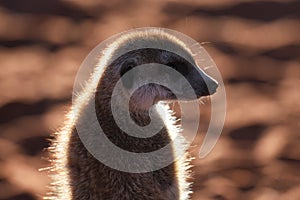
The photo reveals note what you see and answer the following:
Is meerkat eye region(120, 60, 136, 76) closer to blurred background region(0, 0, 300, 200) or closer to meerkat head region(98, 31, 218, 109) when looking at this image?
meerkat head region(98, 31, 218, 109)

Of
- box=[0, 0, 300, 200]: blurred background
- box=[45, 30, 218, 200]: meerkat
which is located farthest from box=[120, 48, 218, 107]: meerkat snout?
box=[0, 0, 300, 200]: blurred background

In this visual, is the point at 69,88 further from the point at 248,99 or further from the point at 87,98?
the point at 87,98

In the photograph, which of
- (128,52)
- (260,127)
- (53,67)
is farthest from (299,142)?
(128,52)

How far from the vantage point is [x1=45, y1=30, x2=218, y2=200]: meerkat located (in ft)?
9.20

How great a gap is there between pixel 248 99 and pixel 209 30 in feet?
2.83

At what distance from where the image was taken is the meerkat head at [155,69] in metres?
2.84

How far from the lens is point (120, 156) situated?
2820 millimetres

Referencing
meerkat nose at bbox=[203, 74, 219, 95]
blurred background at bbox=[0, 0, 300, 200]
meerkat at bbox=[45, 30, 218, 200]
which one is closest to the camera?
meerkat at bbox=[45, 30, 218, 200]

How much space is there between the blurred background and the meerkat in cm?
146

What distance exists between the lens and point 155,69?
2.92 meters

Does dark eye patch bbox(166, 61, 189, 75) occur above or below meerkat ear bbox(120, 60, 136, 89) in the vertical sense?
above

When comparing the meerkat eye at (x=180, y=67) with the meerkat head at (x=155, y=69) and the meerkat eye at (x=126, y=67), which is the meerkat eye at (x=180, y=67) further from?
the meerkat eye at (x=126, y=67)

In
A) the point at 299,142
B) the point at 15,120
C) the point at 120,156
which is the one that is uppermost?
the point at 15,120

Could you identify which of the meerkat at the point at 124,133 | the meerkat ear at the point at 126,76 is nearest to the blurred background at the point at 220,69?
the meerkat at the point at 124,133
